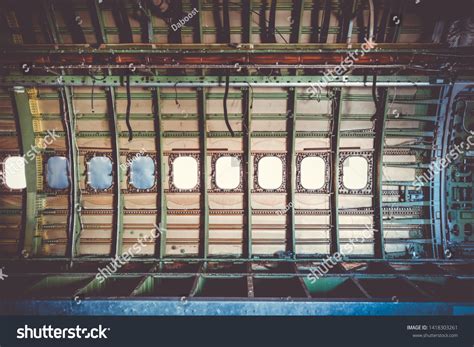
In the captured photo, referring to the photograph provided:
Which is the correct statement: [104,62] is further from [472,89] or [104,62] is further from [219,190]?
[472,89]

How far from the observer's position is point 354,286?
5.45 meters

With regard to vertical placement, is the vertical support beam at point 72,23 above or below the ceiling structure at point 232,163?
above

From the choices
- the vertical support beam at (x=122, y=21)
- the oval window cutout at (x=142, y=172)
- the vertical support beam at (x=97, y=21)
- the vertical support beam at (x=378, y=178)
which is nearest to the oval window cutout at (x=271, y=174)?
the vertical support beam at (x=378, y=178)

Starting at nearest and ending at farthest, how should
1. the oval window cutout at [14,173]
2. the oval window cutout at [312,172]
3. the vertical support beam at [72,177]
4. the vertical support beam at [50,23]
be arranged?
the vertical support beam at [50,23] → the vertical support beam at [72,177] → the oval window cutout at [14,173] → the oval window cutout at [312,172]

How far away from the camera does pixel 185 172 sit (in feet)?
22.8

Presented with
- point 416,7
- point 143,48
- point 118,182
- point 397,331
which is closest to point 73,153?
point 118,182

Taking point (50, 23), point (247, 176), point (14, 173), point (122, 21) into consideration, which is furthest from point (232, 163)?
point (14, 173)

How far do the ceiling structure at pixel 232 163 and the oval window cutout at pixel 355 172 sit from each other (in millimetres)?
49

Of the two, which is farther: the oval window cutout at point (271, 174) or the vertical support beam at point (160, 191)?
the oval window cutout at point (271, 174)

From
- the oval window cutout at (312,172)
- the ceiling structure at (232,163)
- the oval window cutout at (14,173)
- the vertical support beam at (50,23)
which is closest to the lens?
the vertical support beam at (50,23)

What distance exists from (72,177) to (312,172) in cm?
575

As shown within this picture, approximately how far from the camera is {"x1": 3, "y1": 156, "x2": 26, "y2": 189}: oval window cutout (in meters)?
6.86

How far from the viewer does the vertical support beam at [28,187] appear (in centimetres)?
659

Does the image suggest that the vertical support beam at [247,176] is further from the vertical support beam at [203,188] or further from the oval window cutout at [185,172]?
the oval window cutout at [185,172]
